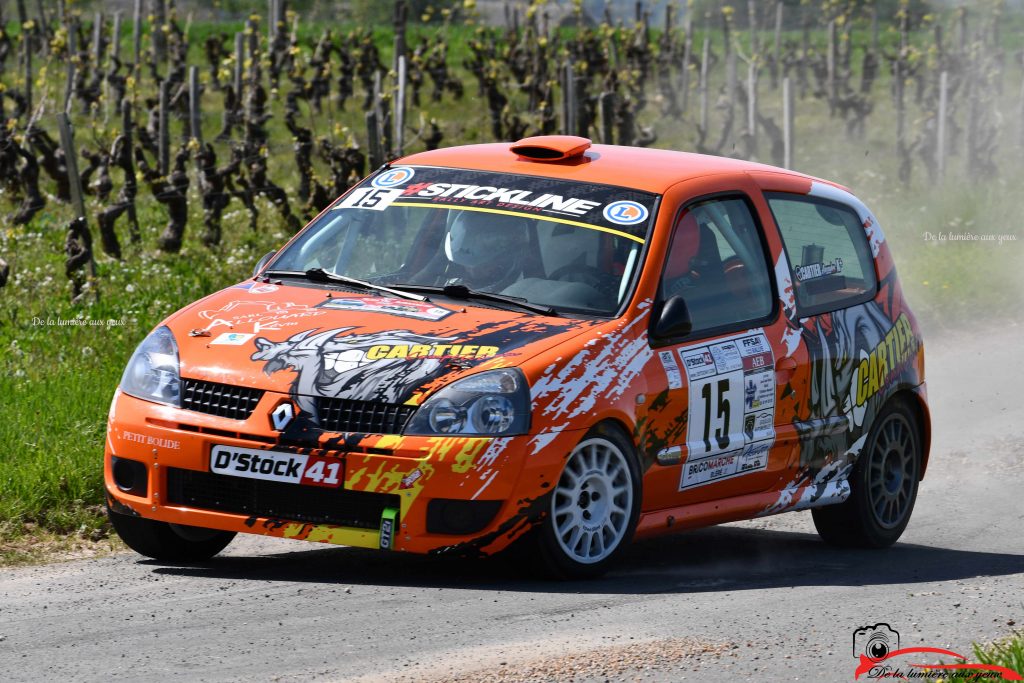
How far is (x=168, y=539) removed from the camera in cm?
707

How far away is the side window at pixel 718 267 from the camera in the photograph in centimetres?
725

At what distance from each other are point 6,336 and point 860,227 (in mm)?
5783

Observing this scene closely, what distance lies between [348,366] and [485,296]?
88cm

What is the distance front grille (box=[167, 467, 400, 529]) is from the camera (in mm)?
6281

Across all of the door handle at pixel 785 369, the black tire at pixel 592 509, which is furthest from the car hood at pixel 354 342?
the door handle at pixel 785 369

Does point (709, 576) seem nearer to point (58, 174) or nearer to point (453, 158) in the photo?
point (453, 158)

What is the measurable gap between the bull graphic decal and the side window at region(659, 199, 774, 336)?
4.20ft

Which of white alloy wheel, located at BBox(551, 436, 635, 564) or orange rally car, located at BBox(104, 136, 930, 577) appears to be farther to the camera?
white alloy wheel, located at BBox(551, 436, 635, 564)

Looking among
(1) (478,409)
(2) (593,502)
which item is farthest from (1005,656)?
(1) (478,409)

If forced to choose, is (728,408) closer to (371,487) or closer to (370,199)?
(371,487)

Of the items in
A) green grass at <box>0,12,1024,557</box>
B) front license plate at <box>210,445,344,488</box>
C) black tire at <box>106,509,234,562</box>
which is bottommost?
green grass at <box>0,12,1024,557</box>

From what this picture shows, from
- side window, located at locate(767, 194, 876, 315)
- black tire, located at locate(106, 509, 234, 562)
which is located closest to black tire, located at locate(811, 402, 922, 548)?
side window, located at locate(767, 194, 876, 315)

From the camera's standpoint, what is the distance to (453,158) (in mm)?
7961

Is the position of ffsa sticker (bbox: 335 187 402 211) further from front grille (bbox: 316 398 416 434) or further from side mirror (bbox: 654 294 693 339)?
front grille (bbox: 316 398 416 434)
